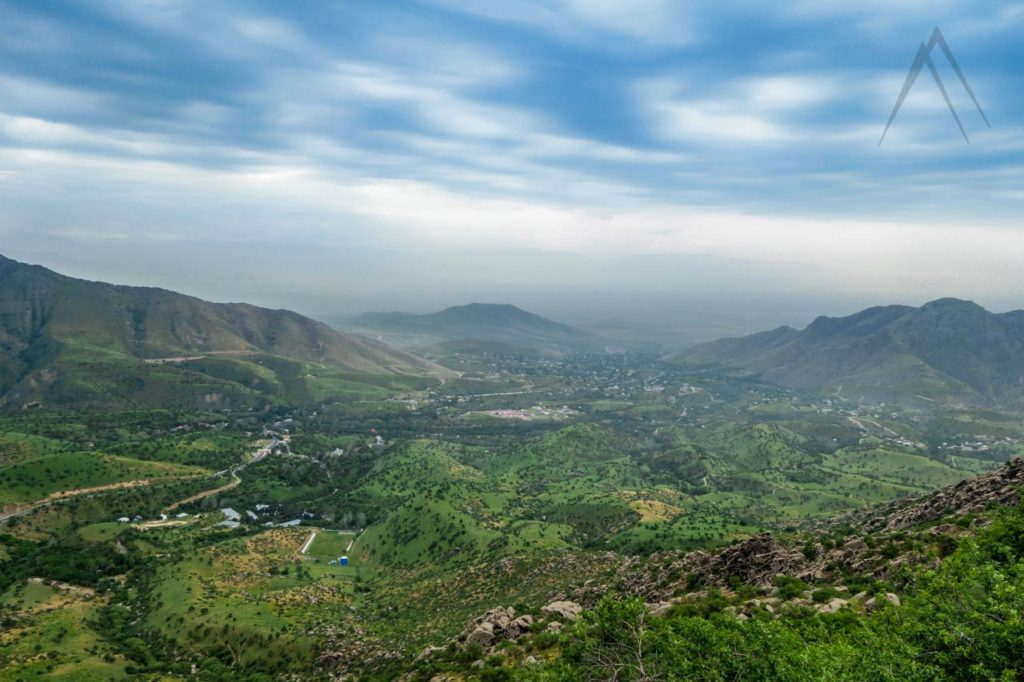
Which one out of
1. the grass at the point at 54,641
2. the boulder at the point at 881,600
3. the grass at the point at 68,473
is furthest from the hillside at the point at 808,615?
the grass at the point at 68,473

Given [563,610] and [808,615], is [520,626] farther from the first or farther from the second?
[808,615]

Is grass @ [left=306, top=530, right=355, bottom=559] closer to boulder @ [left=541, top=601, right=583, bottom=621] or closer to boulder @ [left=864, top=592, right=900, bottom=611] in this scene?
boulder @ [left=541, top=601, right=583, bottom=621]

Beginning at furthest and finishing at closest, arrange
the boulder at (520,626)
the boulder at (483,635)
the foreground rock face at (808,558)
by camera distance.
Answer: the boulder at (520,626) → the boulder at (483,635) → the foreground rock face at (808,558)

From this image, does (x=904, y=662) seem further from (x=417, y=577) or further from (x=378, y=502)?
(x=378, y=502)

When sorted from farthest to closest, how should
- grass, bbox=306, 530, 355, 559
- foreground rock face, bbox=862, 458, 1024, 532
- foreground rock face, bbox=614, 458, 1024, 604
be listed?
grass, bbox=306, 530, 355, 559 < foreground rock face, bbox=862, 458, 1024, 532 < foreground rock face, bbox=614, 458, 1024, 604

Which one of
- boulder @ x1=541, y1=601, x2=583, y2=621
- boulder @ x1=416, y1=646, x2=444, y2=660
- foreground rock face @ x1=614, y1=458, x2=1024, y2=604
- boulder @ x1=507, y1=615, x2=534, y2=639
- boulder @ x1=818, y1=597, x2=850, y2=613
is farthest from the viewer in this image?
boulder @ x1=416, y1=646, x2=444, y2=660

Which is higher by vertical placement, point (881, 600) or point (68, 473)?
point (881, 600)

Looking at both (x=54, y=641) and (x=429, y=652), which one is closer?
(x=429, y=652)

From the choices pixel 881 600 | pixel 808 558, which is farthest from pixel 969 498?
pixel 881 600

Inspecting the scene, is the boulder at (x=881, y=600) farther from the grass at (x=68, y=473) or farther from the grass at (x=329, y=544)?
the grass at (x=68, y=473)

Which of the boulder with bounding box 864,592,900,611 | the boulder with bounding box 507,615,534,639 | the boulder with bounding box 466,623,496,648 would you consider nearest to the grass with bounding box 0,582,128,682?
the boulder with bounding box 466,623,496,648

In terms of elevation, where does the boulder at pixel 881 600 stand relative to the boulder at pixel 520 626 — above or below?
above
